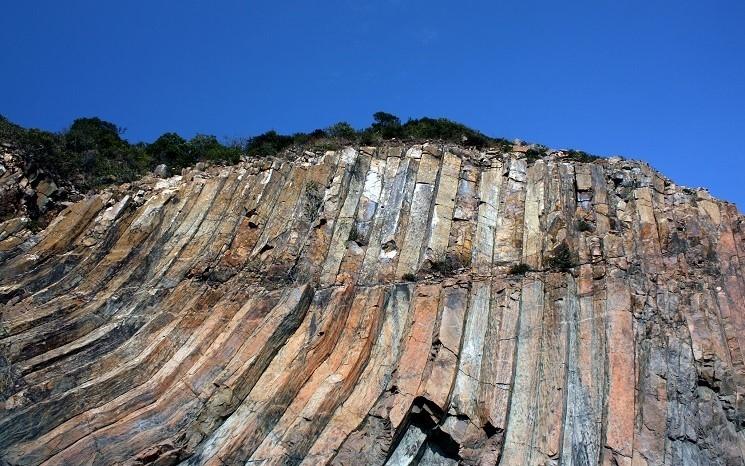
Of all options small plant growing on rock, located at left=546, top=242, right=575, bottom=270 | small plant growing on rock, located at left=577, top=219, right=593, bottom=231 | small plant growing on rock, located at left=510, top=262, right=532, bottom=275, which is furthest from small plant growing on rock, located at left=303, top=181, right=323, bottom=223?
small plant growing on rock, located at left=577, top=219, right=593, bottom=231

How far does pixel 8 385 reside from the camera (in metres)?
17.2

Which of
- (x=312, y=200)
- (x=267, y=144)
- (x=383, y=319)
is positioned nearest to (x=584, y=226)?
(x=383, y=319)

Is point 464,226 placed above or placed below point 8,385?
above

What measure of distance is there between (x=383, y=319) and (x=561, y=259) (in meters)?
5.60

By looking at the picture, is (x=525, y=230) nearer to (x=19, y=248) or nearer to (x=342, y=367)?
(x=342, y=367)

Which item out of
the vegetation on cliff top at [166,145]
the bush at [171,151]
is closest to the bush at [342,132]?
the vegetation on cliff top at [166,145]

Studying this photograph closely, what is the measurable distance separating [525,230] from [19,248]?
16.1 meters

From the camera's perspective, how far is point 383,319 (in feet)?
64.6

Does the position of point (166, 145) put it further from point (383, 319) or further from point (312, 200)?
point (383, 319)

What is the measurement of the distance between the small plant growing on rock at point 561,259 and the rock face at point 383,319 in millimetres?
47

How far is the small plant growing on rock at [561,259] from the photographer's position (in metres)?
20.6

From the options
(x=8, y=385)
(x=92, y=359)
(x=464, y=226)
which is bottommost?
(x=8, y=385)

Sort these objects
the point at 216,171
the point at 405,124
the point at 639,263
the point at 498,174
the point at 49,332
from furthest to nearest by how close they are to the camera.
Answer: the point at 405,124 → the point at 216,171 → the point at 498,174 → the point at 639,263 → the point at 49,332

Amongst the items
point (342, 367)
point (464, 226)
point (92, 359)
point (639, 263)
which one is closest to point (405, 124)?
point (464, 226)
